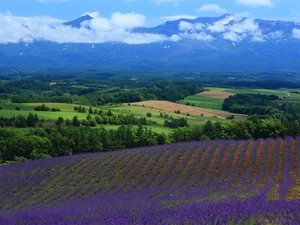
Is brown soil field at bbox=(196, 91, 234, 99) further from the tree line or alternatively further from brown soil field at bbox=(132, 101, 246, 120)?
the tree line

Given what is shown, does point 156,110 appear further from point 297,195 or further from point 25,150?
point 297,195

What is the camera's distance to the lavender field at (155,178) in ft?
43.5

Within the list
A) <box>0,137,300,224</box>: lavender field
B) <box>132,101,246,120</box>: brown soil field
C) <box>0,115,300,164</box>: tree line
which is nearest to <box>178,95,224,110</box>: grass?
<box>132,101,246,120</box>: brown soil field

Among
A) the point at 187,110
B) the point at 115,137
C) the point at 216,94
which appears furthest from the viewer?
the point at 216,94

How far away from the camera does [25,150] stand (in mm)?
40281

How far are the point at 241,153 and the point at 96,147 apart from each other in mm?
21570

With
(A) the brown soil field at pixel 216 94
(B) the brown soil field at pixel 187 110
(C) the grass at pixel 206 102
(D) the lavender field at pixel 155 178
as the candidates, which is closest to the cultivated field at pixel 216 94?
(A) the brown soil field at pixel 216 94

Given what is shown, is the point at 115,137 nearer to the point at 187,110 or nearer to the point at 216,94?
the point at 187,110

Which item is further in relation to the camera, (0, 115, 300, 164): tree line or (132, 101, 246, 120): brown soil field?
(132, 101, 246, 120): brown soil field

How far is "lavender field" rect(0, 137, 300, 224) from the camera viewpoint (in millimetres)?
13266

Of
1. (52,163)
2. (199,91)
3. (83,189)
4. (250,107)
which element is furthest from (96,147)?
(199,91)

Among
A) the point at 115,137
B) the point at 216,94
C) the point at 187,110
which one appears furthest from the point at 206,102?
the point at 115,137

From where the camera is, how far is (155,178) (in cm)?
2031

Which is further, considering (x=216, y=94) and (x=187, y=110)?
(x=216, y=94)
